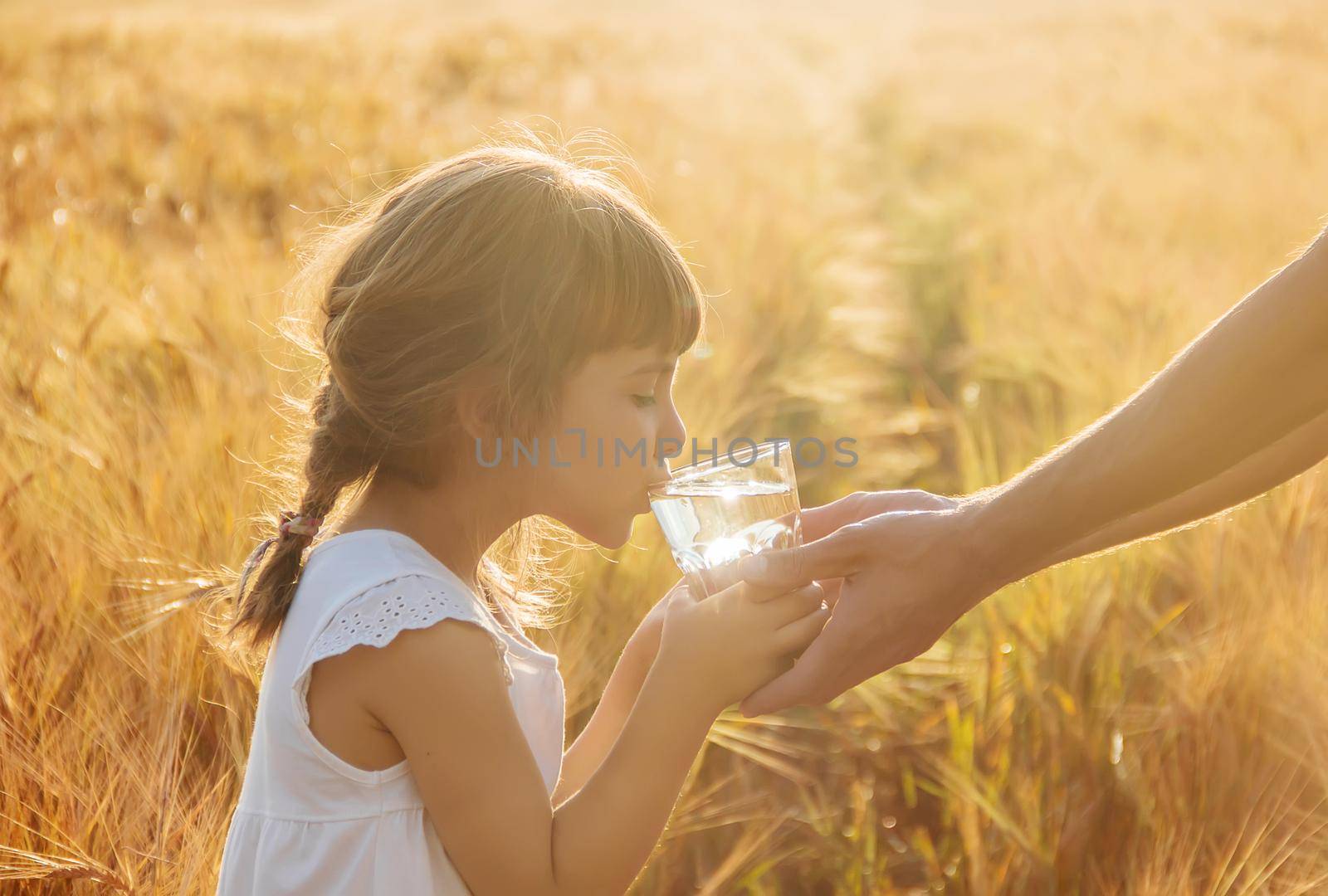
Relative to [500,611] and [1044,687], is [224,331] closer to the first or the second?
[500,611]

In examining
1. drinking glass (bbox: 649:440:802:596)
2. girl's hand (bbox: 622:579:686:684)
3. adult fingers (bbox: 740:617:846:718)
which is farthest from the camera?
girl's hand (bbox: 622:579:686:684)

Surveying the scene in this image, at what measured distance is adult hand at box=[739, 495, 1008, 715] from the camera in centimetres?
139

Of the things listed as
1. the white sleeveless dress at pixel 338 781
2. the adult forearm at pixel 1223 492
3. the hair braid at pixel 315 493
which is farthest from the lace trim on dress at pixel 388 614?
the adult forearm at pixel 1223 492

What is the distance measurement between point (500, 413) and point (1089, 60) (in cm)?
1043

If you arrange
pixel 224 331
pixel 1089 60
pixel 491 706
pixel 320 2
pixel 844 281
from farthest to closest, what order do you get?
1. pixel 320 2
2. pixel 1089 60
3. pixel 844 281
4. pixel 224 331
5. pixel 491 706

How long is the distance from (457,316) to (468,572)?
287 millimetres

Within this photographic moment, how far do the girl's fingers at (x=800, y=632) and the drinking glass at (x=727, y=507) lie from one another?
0.28ft

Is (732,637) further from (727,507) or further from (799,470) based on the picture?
(799,470)

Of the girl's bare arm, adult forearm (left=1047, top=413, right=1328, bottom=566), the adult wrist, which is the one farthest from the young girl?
adult forearm (left=1047, top=413, right=1328, bottom=566)

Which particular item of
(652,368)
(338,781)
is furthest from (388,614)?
(652,368)

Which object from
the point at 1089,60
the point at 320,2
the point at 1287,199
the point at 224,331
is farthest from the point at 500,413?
the point at 320,2

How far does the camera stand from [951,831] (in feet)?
6.25

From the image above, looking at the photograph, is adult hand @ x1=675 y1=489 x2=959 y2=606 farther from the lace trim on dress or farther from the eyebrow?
the lace trim on dress

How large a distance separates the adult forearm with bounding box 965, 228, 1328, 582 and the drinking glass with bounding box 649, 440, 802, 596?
268mm
